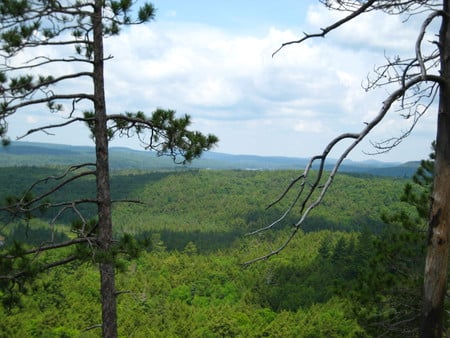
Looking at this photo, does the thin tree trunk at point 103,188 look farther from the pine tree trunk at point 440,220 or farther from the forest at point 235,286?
the pine tree trunk at point 440,220

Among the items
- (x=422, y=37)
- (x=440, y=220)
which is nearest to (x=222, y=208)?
(x=440, y=220)

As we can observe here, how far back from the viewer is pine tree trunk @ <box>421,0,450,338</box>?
13.9ft

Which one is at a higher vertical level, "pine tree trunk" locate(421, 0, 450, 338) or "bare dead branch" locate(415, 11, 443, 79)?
"bare dead branch" locate(415, 11, 443, 79)

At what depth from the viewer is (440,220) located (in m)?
4.29

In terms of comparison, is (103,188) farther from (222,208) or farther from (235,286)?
(222,208)

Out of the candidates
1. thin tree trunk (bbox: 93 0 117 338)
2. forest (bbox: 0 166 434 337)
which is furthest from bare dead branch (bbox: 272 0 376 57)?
thin tree trunk (bbox: 93 0 117 338)

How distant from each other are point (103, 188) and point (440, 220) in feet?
17.6

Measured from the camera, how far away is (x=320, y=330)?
46.5 m

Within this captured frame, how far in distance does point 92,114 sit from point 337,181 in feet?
629

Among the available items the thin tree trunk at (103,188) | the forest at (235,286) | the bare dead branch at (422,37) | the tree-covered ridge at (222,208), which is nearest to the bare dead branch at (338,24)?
the bare dead branch at (422,37)

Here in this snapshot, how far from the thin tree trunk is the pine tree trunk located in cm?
497

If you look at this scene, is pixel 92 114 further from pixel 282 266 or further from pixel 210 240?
pixel 210 240

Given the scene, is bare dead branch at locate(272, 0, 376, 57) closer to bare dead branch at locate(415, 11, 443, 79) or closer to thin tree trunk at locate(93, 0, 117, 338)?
bare dead branch at locate(415, 11, 443, 79)

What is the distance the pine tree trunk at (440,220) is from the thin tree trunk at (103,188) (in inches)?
196
